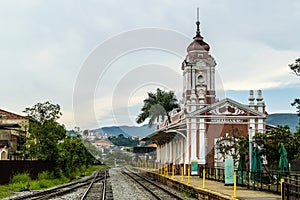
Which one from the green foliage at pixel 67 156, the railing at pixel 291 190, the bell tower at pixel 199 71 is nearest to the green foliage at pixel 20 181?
the green foliage at pixel 67 156

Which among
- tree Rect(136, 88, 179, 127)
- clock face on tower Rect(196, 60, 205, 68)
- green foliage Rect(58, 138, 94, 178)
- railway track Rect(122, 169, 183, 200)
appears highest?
clock face on tower Rect(196, 60, 205, 68)

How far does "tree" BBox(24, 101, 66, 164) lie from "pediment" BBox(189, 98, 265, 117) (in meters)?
11.7

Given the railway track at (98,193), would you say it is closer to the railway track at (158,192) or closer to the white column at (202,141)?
the railway track at (158,192)

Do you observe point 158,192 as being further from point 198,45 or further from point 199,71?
point 198,45

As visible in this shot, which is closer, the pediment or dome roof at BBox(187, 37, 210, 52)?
the pediment

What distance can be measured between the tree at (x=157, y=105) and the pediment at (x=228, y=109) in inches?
1118

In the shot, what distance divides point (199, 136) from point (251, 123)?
4.19 metres

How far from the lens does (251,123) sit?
39750 mm

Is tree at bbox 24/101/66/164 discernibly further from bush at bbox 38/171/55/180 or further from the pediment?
the pediment

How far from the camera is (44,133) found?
39.5 meters

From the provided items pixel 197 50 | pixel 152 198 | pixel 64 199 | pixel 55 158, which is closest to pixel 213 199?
pixel 152 198

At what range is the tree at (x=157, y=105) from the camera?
2702 inches

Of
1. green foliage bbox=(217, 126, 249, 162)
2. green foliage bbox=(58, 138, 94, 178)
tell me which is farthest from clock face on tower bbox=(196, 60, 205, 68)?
green foliage bbox=(58, 138, 94, 178)

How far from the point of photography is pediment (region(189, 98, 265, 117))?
39719mm
